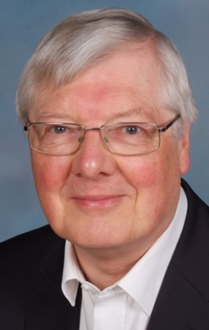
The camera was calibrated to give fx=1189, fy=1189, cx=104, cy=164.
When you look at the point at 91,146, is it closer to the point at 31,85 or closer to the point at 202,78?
the point at 31,85

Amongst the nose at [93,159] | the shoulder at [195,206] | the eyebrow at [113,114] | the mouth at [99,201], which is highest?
the eyebrow at [113,114]

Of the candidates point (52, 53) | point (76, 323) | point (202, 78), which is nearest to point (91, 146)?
point (52, 53)

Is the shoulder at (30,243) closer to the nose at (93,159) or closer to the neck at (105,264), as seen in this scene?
the neck at (105,264)

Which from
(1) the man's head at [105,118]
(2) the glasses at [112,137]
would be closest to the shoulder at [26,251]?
(1) the man's head at [105,118]

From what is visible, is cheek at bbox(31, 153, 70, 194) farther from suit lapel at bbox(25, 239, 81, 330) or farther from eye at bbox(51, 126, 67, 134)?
suit lapel at bbox(25, 239, 81, 330)

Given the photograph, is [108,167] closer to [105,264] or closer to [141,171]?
[141,171]

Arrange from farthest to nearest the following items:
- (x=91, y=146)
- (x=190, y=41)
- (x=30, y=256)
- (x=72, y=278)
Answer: (x=190, y=41) → (x=30, y=256) → (x=72, y=278) → (x=91, y=146)

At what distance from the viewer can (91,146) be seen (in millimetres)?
4430

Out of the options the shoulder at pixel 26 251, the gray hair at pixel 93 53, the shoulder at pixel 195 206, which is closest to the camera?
the gray hair at pixel 93 53

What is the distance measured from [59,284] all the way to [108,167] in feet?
2.44

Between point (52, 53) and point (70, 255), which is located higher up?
point (52, 53)

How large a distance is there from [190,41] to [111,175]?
207cm

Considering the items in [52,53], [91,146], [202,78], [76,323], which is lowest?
[76,323]

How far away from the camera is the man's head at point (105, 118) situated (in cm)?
446
